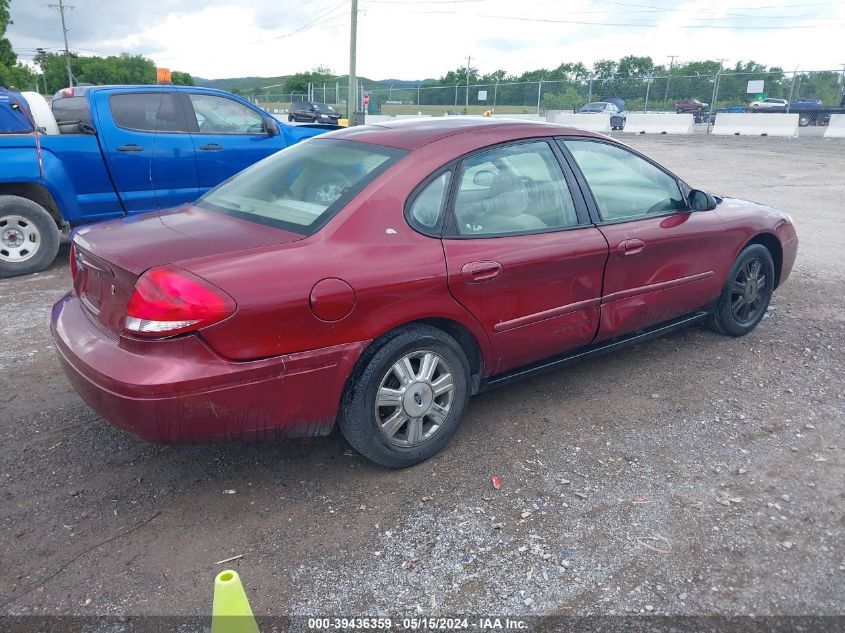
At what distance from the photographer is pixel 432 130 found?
3584 millimetres

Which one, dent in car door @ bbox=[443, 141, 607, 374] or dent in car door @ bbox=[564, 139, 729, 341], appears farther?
dent in car door @ bbox=[564, 139, 729, 341]

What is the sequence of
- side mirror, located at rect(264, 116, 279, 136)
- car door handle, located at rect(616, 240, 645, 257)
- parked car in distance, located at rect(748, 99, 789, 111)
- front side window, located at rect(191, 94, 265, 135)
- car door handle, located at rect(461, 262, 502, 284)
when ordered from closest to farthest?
car door handle, located at rect(461, 262, 502, 284), car door handle, located at rect(616, 240, 645, 257), front side window, located at rect(191, 94, 265, 135), side mirror, located at rect(264, 116, 279, 136), parked car in distance, located at rect(748, 99, 789, 111)

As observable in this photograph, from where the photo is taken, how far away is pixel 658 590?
2551 millimetres

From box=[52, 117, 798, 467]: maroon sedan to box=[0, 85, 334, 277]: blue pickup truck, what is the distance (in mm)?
3724

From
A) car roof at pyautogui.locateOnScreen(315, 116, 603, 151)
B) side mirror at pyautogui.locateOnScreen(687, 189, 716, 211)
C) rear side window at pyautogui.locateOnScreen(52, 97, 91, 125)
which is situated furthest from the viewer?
rear side window at pyautogui.locateOnScreen(52, 97, 91, 125)

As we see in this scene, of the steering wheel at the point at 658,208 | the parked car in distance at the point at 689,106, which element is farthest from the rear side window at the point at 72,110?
the parked car in distance at the point at 689,106

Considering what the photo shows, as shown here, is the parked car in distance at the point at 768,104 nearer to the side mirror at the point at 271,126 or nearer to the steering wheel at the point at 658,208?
the side mirror at the point at 271,126

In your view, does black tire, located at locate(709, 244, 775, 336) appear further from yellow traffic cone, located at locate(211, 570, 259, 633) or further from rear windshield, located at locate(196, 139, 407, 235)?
yellow traffic cone, located at locate(211, 570, 259, 633)

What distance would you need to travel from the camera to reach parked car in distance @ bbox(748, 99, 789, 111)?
32.0 metres

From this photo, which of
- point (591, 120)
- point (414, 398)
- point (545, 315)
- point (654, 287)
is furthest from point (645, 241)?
point (591, 120)

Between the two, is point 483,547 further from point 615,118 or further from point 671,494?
point 615,118

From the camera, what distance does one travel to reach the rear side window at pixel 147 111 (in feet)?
23.2

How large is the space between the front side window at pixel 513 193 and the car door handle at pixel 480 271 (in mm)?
171

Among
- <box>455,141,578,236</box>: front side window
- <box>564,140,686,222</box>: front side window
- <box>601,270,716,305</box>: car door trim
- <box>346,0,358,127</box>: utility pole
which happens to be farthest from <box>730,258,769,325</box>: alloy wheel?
<box>346,0,358,127</box>: utility pole
